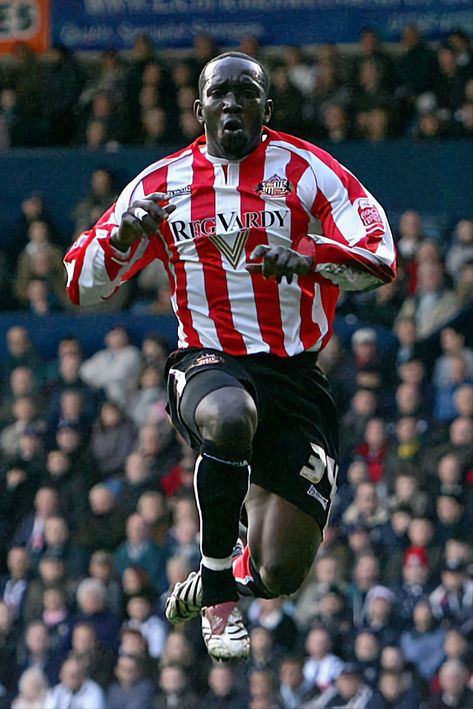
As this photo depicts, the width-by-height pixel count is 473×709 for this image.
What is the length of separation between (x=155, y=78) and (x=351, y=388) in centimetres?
378

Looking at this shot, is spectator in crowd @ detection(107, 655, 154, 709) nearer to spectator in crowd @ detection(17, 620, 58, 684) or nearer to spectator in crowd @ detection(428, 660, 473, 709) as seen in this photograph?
spectator in crowd @ detection(17, 620, 58, 684)

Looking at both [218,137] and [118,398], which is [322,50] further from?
[218,137]

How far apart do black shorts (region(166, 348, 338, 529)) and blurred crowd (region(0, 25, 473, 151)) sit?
771 cm

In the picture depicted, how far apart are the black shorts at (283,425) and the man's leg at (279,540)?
0.05 m

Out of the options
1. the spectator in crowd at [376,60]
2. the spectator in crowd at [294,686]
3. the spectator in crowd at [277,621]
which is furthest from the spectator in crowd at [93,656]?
the spectator in crowd at [376,60]

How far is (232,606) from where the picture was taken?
691 centimetres

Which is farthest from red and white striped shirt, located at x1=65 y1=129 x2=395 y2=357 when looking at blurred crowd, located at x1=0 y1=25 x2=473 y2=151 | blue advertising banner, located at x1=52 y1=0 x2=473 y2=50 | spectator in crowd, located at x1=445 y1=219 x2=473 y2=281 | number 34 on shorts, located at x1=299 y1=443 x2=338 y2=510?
blue advertising banner, located at x1=52 y1=0 x2=473 y2=50

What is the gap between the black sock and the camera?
266 inches

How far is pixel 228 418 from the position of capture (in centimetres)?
664

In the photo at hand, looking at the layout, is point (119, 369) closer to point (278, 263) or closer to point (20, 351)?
point (20, 351)

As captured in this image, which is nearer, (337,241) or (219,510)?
(219,510)

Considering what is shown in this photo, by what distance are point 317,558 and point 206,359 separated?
5.82 meters

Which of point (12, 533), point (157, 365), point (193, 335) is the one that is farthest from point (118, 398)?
point (193, 335)

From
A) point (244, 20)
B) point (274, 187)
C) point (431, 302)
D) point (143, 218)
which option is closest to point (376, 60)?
point (244, 20)
